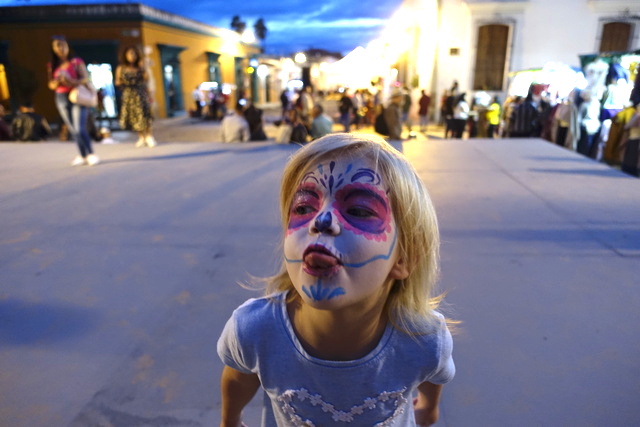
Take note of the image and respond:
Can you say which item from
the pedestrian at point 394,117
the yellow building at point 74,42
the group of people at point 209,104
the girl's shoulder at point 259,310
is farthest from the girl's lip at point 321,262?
the group of people at point 209,104

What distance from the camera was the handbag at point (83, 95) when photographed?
17.6 feet

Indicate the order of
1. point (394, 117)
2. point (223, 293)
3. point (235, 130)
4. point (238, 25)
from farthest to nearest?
point (238, 25)
point (394, 117)
point (235, 130)
point (223, 293)

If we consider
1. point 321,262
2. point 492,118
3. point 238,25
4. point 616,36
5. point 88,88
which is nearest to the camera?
point 321,262

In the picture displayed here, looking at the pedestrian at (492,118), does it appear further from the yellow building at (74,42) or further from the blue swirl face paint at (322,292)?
the blue swirl face paint at (322,292)

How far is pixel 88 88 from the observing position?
5.59 meters

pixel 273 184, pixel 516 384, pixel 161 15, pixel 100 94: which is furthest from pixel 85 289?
pixel 161 15

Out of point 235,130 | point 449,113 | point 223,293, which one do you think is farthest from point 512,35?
point 223,293

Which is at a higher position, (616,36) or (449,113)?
(616,36)

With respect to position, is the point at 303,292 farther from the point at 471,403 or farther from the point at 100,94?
the point at 100,94

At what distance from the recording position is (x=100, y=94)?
16.3m

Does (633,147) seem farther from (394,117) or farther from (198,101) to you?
(198,101)

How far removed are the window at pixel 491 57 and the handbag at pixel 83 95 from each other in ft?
45.2

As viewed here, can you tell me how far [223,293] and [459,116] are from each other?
1035 cm

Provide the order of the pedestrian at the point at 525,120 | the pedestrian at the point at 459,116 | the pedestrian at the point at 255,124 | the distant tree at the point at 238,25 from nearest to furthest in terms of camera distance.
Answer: the pedestrian at the point at 255,124 → the pedestrian at the point at 525,120 → the pedestrian at the point at 459,116 → the distant tree at the point at 238,25
